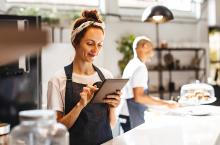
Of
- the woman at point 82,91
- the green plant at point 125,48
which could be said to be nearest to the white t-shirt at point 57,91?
the woman at point 82,91

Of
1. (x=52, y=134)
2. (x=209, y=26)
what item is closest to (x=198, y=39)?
(x=209, y=26)

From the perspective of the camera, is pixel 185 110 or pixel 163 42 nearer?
pixel 185 110

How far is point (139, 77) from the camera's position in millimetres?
2150

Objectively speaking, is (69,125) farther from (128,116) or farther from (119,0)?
(119,0)

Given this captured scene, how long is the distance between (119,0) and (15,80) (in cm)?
276

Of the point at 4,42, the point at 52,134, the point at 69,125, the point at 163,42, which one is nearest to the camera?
the point at 4,42

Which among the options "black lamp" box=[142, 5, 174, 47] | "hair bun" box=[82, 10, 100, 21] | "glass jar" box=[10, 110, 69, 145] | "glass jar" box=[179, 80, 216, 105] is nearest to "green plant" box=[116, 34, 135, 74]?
"black lamp" box=[142, 5, 174, 47]

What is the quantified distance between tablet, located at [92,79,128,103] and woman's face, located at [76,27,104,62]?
20 centimetres

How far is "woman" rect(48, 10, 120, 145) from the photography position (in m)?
1.42

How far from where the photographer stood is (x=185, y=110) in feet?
→ 7.27

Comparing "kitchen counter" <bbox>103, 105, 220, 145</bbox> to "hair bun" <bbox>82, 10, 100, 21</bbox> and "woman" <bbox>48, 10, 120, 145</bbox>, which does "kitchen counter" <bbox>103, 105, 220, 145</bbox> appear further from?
"hair bun" <bbox>82, 10, 100, 21</bbox>

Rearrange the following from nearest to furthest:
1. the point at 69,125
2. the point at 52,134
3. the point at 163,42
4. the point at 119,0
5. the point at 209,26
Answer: the point at 52,134
the point at 69,125
the point at 119,0
the point at 163,42
the point at 209,26

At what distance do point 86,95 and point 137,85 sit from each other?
2.88 ft

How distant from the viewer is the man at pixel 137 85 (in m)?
2.13
